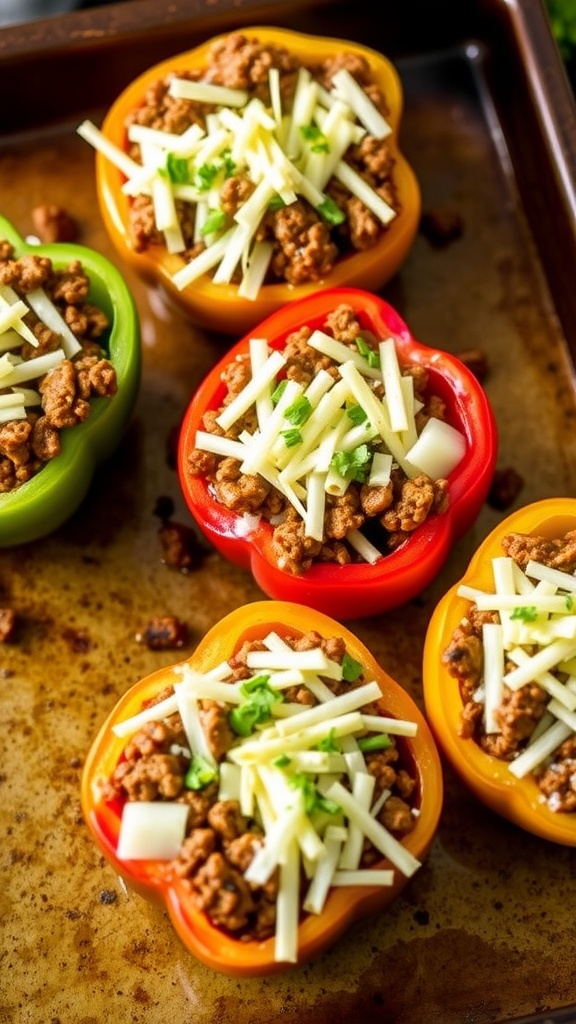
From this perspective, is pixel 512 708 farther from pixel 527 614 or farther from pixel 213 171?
pixel 213 171

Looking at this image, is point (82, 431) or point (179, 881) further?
point (82, 431)

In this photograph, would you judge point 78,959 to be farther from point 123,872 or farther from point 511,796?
point 511,796

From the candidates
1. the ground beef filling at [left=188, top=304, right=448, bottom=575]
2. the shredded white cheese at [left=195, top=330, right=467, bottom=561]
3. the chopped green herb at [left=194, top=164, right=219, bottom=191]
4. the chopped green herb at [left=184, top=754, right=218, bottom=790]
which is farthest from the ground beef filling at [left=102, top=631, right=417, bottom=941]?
the chopped green herb at [left=194, top=164, right=219, bottom=191]

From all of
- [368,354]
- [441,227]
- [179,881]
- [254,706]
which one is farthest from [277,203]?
[179,881]

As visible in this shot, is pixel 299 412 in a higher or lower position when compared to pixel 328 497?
higher

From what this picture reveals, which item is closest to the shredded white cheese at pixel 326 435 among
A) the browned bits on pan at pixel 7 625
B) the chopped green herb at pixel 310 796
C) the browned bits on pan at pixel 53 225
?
the chopped green herb at pixel 310 796

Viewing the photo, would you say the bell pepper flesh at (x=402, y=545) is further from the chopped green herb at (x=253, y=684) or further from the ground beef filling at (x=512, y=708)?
the chopped green herb at (x=253, y=684)

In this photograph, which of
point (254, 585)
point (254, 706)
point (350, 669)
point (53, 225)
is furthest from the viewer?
point (53, 225)
